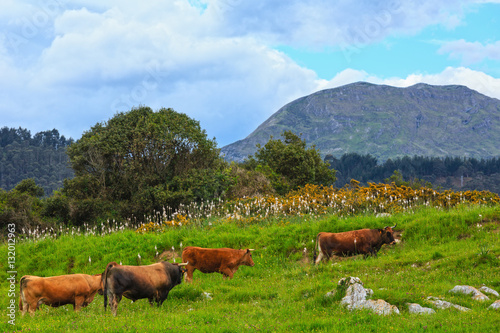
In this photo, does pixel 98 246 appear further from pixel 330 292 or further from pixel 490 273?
pixel 490 273

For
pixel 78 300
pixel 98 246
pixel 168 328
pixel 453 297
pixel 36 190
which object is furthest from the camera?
pixel 36 190

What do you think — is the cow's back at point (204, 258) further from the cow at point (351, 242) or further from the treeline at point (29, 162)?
the treeline at point (29, 162)

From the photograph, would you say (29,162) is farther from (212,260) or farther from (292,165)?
(212,260)

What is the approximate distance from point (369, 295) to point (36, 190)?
123 ft

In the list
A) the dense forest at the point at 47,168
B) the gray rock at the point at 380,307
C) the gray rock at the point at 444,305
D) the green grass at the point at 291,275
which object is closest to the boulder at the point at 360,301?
the gray rock at the point at 380,307

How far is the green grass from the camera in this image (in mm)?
9031

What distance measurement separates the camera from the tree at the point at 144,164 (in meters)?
30.4

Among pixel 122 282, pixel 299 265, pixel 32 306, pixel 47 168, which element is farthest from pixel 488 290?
pixel 47 168

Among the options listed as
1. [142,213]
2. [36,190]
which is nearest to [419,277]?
[142,213]

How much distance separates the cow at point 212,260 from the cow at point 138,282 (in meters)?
1.97

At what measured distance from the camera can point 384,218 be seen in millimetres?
19141

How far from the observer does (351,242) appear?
52.3ft

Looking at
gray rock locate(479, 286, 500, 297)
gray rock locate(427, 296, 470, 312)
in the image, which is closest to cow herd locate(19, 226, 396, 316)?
gray rock locate(427, 296, 470, 312)

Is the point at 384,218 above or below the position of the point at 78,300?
above
